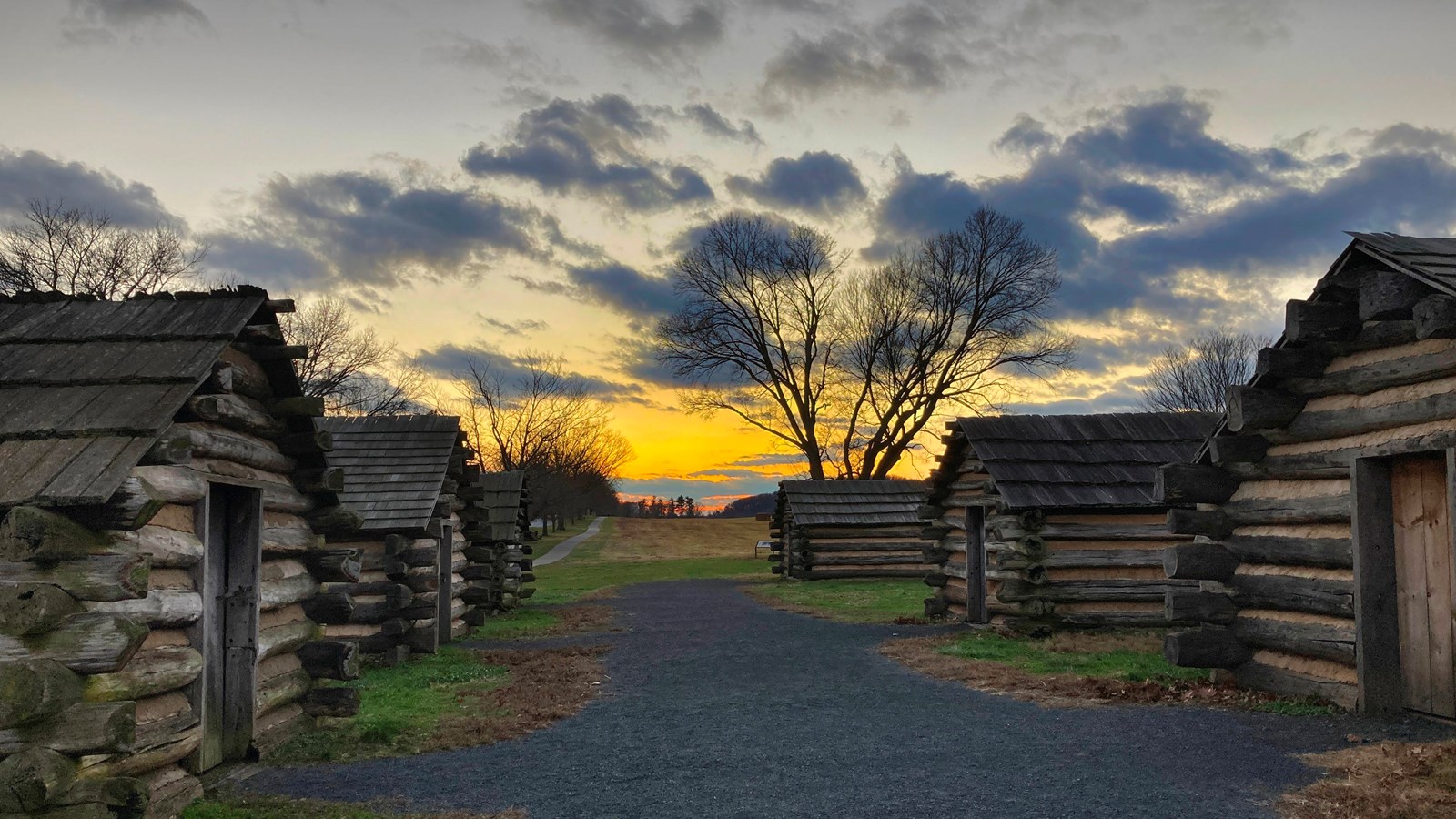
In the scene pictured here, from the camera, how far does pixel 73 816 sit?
538 cm

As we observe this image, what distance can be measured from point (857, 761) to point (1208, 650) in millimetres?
4774

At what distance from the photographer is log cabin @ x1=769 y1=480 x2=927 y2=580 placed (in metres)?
33.6

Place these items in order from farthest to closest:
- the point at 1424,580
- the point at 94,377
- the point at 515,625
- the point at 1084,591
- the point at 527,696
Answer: the point at 515,625, the point at 1084,591, the point at 527,696, the point at 1424,580, the point at 94,377

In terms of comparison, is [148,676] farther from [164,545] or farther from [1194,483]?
[1194,483]

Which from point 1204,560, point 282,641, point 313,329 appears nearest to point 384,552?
point 282,641

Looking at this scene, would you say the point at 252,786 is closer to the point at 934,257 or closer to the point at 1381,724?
the point at 1381,724

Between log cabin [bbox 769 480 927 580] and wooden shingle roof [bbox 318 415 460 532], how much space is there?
55.4ft

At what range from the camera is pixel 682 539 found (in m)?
67.8

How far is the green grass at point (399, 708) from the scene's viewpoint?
8703mm

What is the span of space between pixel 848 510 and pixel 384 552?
2097cm

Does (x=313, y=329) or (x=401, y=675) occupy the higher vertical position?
(x=313, y=329)

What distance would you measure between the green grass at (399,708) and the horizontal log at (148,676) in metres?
1.75

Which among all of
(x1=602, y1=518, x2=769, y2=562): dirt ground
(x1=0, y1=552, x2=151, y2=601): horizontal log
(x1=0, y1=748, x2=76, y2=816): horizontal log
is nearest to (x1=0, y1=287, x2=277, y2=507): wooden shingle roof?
(x1=0, y1=552, x2=151, y2=601): horizontal log

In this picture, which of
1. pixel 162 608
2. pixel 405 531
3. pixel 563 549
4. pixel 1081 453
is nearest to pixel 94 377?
pixel 162 608
